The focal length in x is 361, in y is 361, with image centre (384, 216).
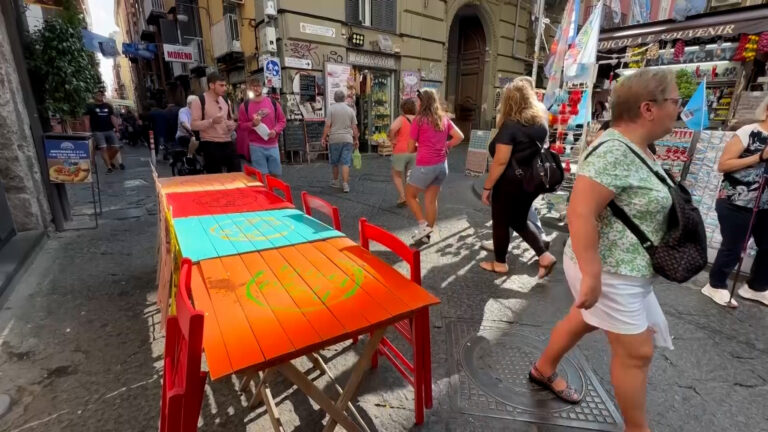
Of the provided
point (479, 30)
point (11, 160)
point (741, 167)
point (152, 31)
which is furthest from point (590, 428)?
point (152, 31)

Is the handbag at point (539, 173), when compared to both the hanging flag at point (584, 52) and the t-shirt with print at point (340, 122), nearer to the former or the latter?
the hanging flag at point (584, 52)

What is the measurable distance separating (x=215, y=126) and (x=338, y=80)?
7.06 meters

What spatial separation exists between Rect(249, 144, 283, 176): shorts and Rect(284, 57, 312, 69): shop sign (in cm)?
603

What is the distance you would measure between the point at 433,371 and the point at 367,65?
1158 centimetres

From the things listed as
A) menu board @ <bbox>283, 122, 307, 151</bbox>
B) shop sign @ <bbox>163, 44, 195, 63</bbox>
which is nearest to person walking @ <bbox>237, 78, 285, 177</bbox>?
menu board @ <bbox>283, 122, 307, 151</bbox>

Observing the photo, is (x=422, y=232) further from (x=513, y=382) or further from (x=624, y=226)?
(x=624, y=226)

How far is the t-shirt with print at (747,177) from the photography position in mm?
2748

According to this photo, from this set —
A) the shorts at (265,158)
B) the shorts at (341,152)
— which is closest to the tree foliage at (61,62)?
the shorts at (265,158)

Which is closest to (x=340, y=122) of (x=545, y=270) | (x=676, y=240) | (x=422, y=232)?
(x=422, y=232)

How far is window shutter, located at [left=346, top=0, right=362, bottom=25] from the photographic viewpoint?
11.4 meters

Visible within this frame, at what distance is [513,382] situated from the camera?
7.32 ft

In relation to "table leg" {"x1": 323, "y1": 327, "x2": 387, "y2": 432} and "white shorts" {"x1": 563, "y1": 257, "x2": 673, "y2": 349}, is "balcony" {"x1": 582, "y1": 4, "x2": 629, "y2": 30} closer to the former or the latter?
"white shorts" {"x1": 563, "y1": 257, "x2": 673, "y2": 349}

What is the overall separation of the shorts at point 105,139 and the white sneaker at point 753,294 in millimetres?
11520

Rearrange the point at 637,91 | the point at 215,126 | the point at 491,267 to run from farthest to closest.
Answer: the point at 215,126
the point at 491,267
the point at 637,91
